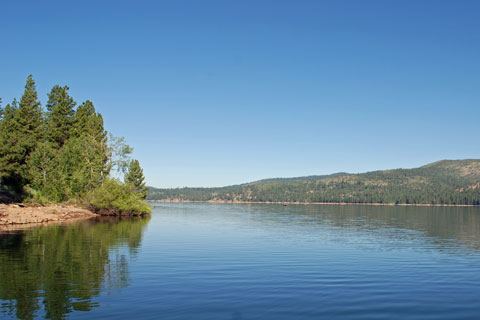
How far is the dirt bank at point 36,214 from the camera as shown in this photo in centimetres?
5880

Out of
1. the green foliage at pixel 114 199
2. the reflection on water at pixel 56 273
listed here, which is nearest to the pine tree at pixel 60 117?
the green foliage at pixel 114 199

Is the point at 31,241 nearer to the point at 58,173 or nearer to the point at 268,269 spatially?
the point at 268,269

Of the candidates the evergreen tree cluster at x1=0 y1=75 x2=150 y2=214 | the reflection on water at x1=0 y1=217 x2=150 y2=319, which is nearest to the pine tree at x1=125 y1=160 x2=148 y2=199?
the evergreen tree cluster at x1=0 y1=75 x2=150 y2=214

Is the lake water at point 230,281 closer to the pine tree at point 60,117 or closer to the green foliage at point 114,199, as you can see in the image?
the green foliage at point 114,199

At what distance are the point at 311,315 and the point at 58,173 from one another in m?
76.6

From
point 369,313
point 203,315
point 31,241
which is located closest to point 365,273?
point 369,313

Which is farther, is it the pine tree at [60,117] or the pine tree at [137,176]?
the pine tree at [137,176]

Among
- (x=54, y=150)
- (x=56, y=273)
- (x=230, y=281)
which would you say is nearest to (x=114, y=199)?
(x=54, y=150)

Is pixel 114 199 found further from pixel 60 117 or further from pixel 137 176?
pixel 137 176

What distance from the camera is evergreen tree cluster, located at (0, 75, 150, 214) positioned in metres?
75.2

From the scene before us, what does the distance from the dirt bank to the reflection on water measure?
16587 millimetres

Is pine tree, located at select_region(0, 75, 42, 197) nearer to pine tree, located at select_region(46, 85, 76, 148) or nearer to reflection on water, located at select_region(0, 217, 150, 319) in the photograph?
pine tree, located at select_region(46, 85, 76, 148)

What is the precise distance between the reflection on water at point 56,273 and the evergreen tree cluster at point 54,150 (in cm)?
3567

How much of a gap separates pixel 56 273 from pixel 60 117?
7827 cm
